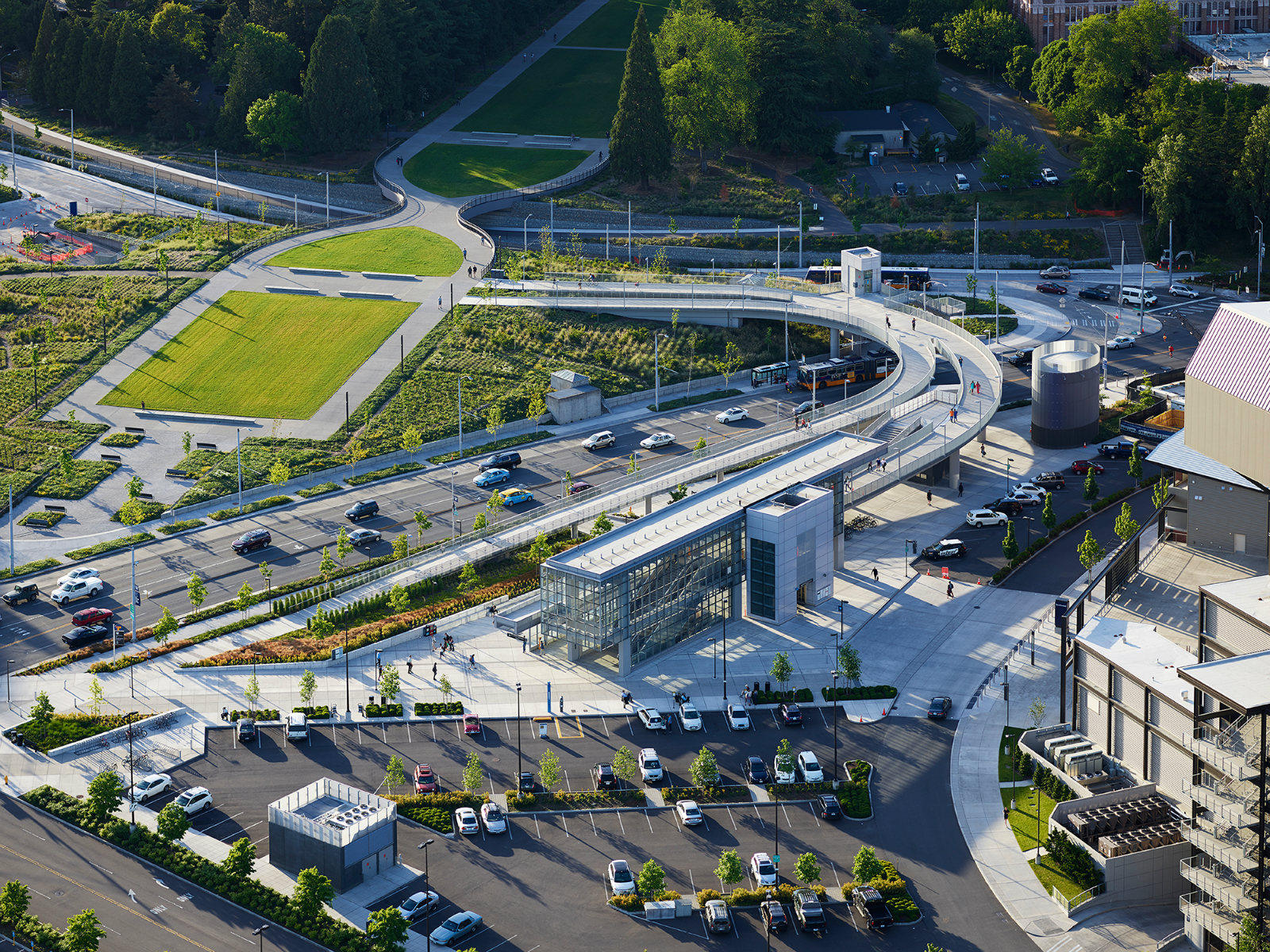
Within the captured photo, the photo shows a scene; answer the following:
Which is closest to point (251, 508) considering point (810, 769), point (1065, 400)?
point (810, 769)

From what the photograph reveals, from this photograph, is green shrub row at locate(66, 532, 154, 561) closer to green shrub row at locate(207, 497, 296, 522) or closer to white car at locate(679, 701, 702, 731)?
green shrub row at locate(207, 497, 296, 522)

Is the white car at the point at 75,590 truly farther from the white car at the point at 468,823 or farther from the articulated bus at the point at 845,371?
the articulated bus at the point at 845,371

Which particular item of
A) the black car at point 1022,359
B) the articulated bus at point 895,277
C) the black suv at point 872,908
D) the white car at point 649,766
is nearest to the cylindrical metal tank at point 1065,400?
the black car at point 1022,359

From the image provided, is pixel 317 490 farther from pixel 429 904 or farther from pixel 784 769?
pixel 429 904

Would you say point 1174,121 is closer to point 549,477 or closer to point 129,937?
point 549,477

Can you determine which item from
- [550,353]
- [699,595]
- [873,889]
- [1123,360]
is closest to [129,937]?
[873,889]

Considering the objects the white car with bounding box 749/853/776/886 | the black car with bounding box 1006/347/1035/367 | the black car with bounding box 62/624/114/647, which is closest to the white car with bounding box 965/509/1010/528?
the black car with bounding box 1006/347/1035/367
